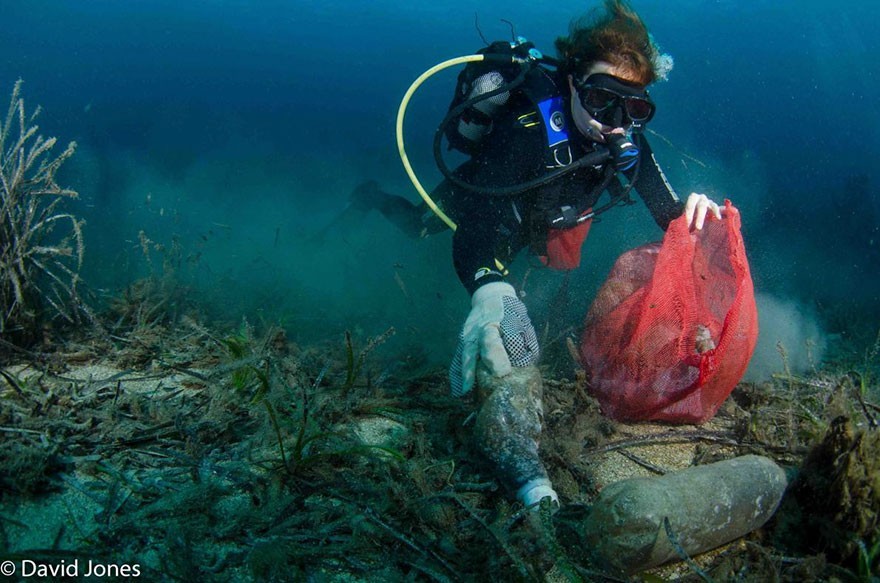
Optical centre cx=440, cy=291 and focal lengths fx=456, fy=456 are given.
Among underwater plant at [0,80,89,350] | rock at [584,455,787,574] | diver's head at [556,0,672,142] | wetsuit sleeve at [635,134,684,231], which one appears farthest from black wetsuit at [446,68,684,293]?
underwater plant at [0,80,89,350]

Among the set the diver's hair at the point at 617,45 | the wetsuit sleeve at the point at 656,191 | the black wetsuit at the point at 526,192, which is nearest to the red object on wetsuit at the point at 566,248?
the black wetsuit at the point at 526,192

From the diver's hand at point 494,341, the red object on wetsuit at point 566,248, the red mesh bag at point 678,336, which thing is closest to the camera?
the diver's hand at point 494,341

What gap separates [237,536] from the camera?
1.89 metres

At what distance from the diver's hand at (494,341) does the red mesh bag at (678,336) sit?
736 millimetres

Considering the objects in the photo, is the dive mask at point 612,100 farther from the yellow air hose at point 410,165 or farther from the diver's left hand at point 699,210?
the yellow air hose at point 410,165

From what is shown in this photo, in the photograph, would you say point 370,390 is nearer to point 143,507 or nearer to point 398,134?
point 143,507

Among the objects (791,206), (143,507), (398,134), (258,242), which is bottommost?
(791,206)

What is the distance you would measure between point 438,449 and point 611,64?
3.12 meters

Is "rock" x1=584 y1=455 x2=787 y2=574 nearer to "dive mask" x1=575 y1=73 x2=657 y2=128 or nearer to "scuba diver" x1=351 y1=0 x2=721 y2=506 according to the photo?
"scuba diver" x1=351 y1=0 x2=721 y2=506

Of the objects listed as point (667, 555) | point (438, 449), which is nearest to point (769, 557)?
point (667, 555)

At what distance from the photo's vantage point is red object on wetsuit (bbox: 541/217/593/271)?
14.4ft

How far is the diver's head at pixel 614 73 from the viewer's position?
11.5 ft

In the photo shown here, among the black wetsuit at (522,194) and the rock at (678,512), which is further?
the black wetsuit at (522,194)
